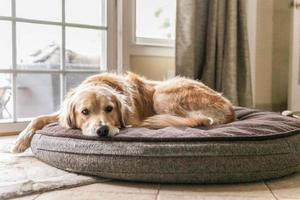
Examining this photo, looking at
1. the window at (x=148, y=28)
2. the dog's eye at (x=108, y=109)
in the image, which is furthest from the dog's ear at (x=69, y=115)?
the window at (x=148, y=28)

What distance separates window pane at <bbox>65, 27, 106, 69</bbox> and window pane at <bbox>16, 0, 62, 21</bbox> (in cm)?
14

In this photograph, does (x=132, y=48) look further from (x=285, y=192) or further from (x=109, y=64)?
(x=285, y=192)

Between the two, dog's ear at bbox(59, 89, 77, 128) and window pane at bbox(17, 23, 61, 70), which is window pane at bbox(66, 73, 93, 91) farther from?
dog's ear at bbox(59, 89, 77, 128)

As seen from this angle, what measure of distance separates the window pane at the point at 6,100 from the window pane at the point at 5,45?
0.10 metres

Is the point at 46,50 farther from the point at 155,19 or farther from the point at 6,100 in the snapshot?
the point at 155,19

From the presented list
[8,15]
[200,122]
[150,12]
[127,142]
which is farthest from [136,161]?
[150,12]

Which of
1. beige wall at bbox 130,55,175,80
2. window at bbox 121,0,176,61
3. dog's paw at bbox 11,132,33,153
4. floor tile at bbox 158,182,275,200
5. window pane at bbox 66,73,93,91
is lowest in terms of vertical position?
floor tile at bbox 158,182,275,200

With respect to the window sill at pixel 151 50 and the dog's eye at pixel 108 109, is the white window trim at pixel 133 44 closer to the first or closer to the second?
the window sill at pixel 151 50

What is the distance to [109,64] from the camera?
113 inches

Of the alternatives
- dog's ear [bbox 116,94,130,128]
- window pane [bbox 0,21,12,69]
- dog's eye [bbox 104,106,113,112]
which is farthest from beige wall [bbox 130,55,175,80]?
dog's eye [bbox 104,106,113,112]

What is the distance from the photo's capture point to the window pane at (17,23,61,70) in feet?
8.43

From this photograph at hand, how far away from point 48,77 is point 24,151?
93 cm

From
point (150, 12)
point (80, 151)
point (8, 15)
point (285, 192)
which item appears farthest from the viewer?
point (150, 12)

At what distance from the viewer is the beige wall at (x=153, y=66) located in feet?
9.70
